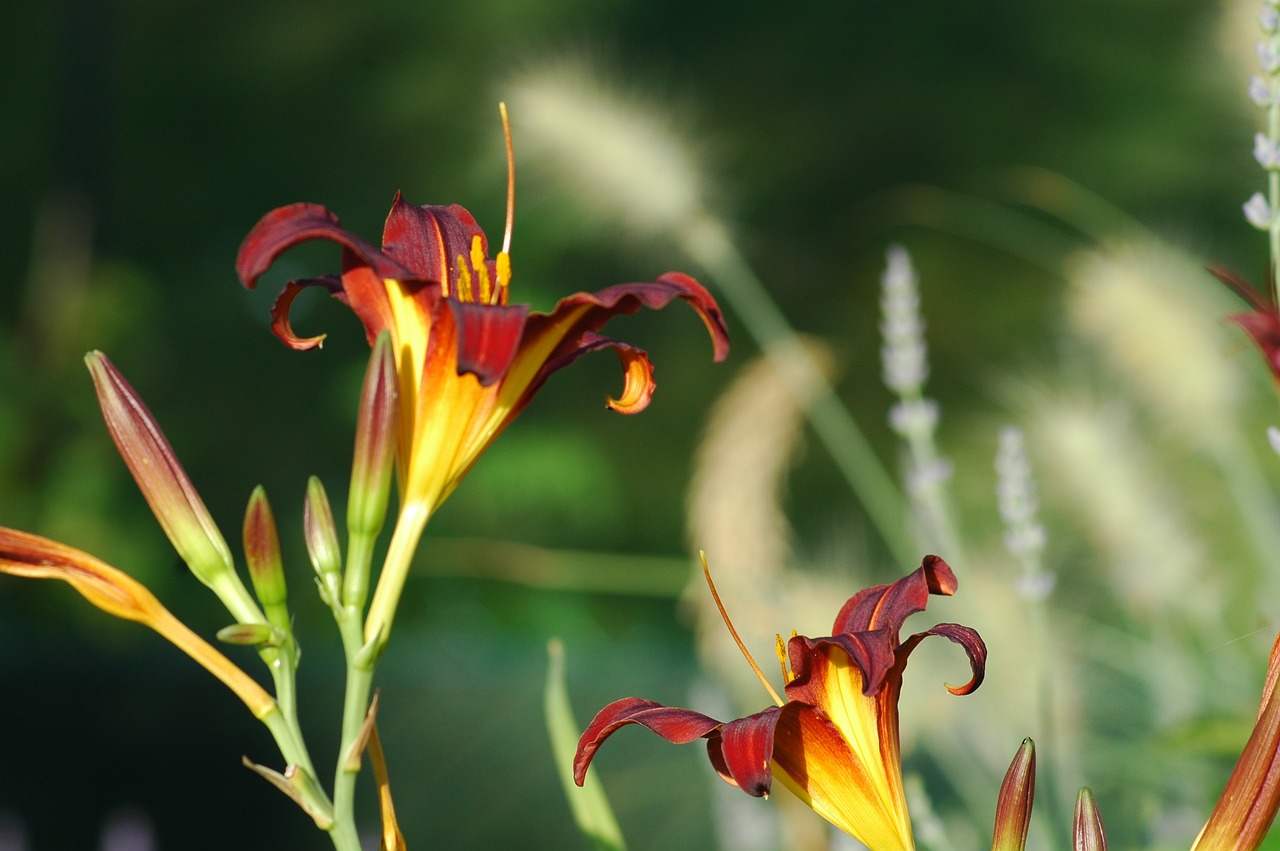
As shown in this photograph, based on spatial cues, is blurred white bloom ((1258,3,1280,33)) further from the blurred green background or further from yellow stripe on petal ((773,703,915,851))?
the blurred green background

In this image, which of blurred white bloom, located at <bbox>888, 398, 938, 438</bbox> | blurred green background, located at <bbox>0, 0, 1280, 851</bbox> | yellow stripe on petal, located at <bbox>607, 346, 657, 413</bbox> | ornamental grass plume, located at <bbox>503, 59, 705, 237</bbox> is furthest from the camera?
blurred green background, located at <bbox>0, 0, 1280, 851</bbox>

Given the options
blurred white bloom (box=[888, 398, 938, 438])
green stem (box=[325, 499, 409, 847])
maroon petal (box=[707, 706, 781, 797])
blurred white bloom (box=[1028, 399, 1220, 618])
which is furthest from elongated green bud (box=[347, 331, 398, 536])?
blurred white bloom (box=[1028, 399, 1220, 618])

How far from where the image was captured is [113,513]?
137 inches

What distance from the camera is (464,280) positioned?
1.48 feet

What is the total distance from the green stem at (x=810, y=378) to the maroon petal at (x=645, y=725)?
0.43 m

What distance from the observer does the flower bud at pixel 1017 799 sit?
1.12 ft

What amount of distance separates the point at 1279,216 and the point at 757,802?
71 centimetres

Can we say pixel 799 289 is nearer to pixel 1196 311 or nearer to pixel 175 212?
pixel 175 212

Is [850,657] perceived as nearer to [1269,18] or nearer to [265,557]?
[265,557]

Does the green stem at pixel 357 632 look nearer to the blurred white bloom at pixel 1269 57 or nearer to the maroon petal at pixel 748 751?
the maroon petal at pixel 748 751

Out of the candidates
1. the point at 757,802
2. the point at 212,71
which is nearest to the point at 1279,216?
the point at 757,802

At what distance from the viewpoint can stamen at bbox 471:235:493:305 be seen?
17.4 inches

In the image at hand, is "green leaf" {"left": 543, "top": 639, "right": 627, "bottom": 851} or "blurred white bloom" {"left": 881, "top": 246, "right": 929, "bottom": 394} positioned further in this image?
"blurred white bloom" {"left": 881, "top": 246, "right": 929, "bottom": 394}

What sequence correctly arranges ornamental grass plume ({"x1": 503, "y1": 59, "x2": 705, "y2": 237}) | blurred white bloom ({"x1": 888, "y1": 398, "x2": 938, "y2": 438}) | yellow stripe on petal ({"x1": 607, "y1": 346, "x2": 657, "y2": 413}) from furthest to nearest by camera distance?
ornamental grass plume ({"x1": 503, "y1": 59, "x2": 705, "y2": 237}), blurred white bloom ({"x1": 888, "y1": 398, "x2": 938, "y2": 438}), yellow stripe on petal ({"x1": 607, "y1": 346, "x2": 657, "y2": 413})
